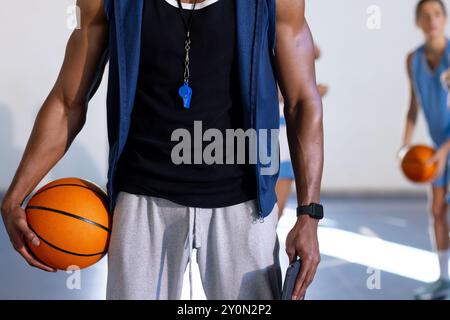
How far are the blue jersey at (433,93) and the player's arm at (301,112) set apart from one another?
310 cm

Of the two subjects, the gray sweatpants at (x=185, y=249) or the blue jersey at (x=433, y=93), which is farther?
the blue jersey at (x=433, y=93)

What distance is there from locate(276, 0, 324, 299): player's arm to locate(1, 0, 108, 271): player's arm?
0.44 metres

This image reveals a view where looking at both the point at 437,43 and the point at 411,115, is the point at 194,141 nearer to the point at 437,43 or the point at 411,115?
the point at 411,115

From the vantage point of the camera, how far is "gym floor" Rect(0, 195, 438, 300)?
394 centimetres

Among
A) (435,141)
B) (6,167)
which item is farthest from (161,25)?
(6,167)

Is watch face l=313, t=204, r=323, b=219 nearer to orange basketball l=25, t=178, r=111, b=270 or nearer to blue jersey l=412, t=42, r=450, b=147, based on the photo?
orange basketball l=25, t=178, r=111, b=270

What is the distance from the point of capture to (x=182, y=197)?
1593 millimetres

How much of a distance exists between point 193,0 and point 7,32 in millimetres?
6178

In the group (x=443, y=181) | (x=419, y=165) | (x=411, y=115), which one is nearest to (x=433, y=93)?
(x=411, y=115)

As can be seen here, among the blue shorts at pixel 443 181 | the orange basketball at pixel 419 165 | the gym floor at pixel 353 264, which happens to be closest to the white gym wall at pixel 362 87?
the gym floor at pixel 353 264

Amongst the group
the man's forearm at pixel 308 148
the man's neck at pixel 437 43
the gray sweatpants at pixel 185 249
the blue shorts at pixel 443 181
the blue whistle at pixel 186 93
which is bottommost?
the blue shorts at pixel 443 181

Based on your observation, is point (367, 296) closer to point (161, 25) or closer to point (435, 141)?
point (435, 141)

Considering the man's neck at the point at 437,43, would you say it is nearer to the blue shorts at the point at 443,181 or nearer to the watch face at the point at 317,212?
the blue shorts at the point at 443,181

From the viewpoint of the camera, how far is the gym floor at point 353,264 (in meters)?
3.94
